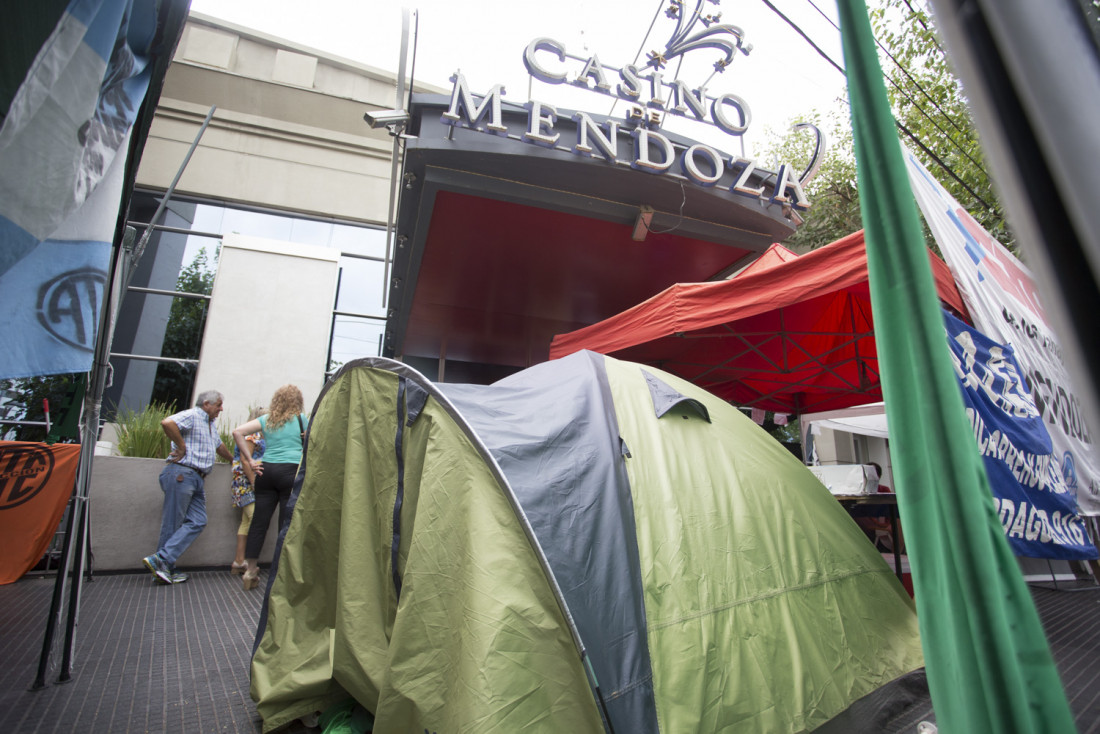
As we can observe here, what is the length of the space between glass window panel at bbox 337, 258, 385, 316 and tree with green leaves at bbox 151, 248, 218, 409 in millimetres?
2413

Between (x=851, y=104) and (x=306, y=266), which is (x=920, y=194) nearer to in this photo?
→ (x=851, y=104)

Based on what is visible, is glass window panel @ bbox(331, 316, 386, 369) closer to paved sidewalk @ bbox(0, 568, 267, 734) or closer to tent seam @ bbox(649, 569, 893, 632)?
paved sidewalk @ bbox(0, 568, 267, 734)

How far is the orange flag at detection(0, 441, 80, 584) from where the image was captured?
439 centimetres

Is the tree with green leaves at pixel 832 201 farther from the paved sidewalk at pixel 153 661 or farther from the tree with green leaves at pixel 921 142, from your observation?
the paved sidewalk at pixel 153 661

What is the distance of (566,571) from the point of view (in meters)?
1.80

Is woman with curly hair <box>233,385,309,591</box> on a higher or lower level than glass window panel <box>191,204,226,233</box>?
lower

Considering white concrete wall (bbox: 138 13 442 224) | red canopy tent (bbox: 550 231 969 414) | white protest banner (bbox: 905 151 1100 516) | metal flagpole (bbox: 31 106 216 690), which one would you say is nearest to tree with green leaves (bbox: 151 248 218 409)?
white concrete wall (bbox: 138 13 442 224)

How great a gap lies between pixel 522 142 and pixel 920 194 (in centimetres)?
354

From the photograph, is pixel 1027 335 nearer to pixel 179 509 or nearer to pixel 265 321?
pixel 179 509

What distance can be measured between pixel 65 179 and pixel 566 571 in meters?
1.81

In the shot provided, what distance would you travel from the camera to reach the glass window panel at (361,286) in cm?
1104

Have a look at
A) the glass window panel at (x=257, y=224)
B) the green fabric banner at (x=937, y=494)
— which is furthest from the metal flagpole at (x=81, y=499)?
the glass window panel at (x=257, y=224)

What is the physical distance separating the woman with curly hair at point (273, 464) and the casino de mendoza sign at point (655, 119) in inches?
118

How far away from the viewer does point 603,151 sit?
5.01m
